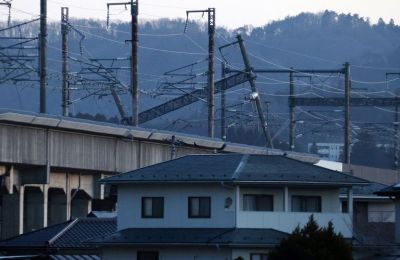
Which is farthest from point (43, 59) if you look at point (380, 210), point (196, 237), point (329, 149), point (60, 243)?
point (329, 149)

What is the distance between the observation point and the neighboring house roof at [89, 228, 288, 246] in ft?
155

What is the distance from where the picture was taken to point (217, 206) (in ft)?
163

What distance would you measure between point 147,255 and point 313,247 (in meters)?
11.1

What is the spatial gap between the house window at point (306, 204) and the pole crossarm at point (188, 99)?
4162cm

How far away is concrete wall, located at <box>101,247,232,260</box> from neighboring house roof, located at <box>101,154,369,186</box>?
2.59 m

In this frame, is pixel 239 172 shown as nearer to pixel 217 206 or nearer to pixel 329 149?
pixel 217 206

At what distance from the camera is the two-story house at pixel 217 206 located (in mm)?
48375

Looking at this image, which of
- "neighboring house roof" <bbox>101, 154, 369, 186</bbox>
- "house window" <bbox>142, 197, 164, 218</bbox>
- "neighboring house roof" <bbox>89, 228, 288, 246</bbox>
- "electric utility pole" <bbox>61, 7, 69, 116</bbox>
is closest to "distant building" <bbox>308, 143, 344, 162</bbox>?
"electric utility pole" <bbox>61, 7, 69, 116</bbox>

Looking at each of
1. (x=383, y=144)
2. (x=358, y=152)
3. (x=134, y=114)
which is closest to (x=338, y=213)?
(x=134, y=114)

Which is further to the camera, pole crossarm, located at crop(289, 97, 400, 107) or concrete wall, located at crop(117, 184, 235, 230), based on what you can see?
pole crossarm, located at crop(289, 97, 400, 107)

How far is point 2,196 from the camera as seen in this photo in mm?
62062

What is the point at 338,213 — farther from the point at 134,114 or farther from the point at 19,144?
the point at 134,114

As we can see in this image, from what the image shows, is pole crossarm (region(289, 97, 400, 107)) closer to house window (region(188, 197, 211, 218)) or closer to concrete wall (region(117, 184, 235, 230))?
concrete wall (region(117, 184, 235, 230))

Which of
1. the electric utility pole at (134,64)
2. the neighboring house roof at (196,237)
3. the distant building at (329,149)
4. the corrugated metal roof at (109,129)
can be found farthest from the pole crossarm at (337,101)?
the distant building at (329,149)
